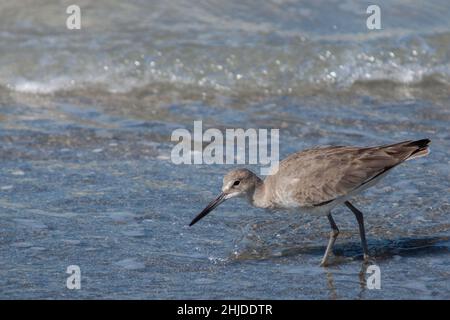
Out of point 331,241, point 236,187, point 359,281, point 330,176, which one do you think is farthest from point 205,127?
point 359,281

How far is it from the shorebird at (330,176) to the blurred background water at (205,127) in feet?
0.96

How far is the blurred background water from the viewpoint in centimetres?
575

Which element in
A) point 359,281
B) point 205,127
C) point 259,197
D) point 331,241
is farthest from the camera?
point 205,127

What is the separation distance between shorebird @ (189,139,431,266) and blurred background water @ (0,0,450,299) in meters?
0.29

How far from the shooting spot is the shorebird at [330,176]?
6.02 metres

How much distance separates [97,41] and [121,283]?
5.52 metres

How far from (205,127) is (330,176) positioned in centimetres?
284

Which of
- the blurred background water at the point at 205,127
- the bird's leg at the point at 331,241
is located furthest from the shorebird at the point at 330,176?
the blurred background water at the point at 205,127

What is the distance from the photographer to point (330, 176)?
19.9 feet

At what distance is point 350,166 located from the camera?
6078mm

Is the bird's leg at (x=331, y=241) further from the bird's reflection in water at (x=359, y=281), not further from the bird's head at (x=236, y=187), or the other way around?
the bird's head at (x=236, y=187)

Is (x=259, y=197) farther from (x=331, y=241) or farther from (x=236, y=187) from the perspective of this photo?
(x=331, y=241)

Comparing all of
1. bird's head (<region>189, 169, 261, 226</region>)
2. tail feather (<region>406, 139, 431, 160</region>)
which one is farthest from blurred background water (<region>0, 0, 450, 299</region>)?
tail feather (<region>406, 139, 431, 160</region>)

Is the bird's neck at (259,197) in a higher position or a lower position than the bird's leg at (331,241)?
higher
